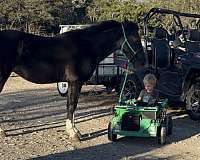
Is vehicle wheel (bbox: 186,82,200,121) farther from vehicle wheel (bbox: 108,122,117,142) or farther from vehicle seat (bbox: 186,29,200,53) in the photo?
vehicle wheel (bbox: 108,122,117,142)

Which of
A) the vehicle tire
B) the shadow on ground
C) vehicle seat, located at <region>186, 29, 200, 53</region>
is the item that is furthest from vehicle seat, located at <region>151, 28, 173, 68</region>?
the shadow on ground

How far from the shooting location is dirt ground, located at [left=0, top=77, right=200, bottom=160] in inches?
311

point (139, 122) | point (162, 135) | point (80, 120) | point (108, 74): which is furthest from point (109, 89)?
point (162, 135)

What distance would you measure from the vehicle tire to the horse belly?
3066mm

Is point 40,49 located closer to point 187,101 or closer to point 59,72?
point 59,72

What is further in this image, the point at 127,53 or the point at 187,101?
the point at 187,101

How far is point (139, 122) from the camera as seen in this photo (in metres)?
8.64

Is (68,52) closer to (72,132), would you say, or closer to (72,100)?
(72,100)

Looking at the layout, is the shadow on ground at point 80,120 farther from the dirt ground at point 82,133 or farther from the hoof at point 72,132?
the hoof at point 72,132

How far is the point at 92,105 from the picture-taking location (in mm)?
13000

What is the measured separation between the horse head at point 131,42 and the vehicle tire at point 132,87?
2521 mm

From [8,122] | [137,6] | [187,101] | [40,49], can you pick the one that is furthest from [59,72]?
[137,6]

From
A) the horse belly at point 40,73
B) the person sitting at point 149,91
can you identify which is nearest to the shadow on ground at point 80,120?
the person sitting at point 149,91

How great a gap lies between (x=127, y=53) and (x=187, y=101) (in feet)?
7.41
